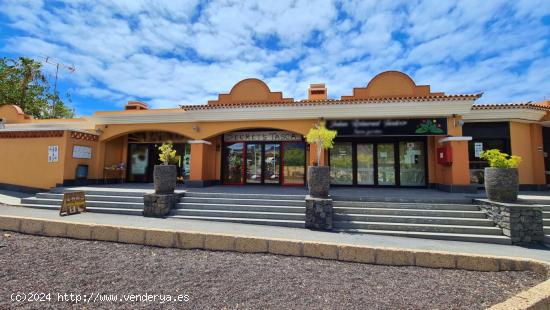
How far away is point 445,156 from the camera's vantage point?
35.0ft

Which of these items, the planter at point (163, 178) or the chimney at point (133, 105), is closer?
the planter at point (163, 178)

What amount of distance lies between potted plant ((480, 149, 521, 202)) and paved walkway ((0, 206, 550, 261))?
136 cm

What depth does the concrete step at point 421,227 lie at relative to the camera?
22.2 ft

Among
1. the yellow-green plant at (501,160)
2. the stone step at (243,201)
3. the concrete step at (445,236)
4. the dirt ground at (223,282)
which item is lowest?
the dirt ground at (223,282)

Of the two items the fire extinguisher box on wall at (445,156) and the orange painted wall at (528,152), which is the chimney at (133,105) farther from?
the orange painted wall at (528,152)

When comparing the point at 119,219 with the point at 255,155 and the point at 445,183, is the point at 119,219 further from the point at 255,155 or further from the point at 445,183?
the point at 445,183

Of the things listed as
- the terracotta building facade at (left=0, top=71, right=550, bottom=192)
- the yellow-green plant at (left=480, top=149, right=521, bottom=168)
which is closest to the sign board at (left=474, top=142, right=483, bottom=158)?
the terracotta building facade at (left=0, top=71, right=550, bottom=192)

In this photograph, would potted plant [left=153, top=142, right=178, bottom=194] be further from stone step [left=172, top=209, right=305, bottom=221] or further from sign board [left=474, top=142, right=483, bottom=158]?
sign board [left=474, top=142, right=483, bottom=158]

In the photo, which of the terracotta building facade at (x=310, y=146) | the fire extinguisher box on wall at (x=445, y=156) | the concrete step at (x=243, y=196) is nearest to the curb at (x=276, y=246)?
the concrete step at (x=243, y=196)

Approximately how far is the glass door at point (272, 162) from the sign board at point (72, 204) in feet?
25.2

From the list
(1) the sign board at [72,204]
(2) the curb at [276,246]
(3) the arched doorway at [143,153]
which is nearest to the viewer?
(2) the curb at [276,246]

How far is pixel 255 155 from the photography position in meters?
13.9

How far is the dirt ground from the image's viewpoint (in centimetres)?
343

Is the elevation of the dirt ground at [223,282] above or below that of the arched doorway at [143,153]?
below
